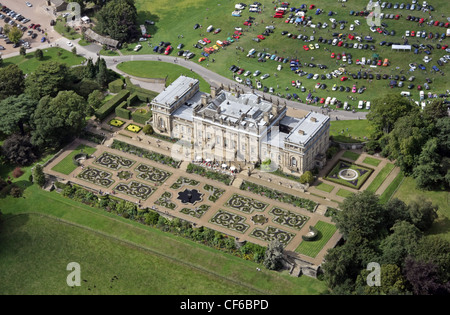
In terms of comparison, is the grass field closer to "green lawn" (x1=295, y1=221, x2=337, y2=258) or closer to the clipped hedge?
"green lawn" (x1=295, y1=221, x2=337, y2=258)

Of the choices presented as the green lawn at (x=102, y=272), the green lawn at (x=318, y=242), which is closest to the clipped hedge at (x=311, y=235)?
the green lawn at (x=318, y=242)

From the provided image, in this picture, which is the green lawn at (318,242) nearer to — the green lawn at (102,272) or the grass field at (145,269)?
the grass field at (145,269)

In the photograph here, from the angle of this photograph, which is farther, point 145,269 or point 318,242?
point 318,242

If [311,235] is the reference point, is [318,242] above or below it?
below

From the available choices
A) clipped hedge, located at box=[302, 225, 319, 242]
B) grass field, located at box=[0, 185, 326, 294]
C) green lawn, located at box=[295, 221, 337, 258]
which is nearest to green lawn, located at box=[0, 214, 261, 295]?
grass field, located at box=[0, 185, 326, 294]

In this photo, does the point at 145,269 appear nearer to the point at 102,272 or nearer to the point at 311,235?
the point at 102,272

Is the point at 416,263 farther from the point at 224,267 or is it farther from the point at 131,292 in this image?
the point at 131,292

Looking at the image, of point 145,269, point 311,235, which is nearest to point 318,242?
point 311,235

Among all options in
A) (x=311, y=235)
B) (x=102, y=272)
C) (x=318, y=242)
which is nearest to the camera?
(x=102, y=272)
